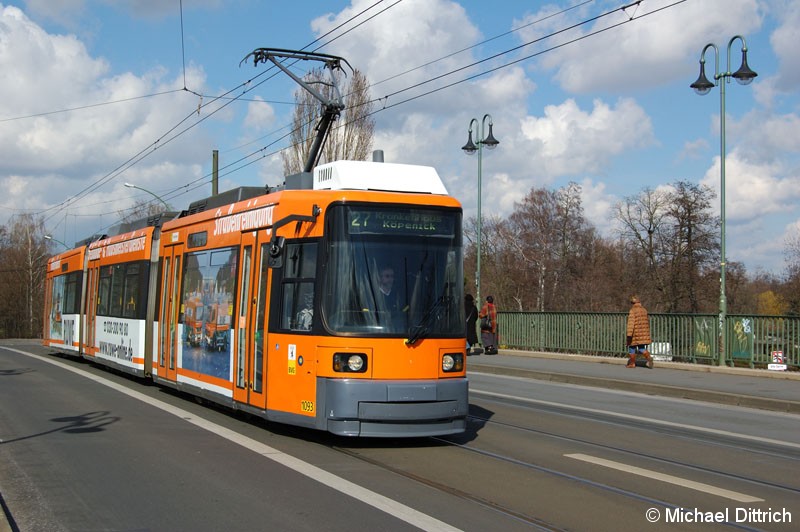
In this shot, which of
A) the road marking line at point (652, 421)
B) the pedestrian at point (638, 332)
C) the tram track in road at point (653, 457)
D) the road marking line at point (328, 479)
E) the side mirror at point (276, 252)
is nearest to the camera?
the road marking line at point (328, 479)

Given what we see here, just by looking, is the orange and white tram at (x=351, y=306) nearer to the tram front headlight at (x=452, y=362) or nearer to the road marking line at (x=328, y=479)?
the tram front headlight at (x=452, y=362)

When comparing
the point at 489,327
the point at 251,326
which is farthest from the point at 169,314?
the point at 489,327

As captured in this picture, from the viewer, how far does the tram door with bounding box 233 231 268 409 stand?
10422 mm

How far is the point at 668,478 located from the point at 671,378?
36.8 ft

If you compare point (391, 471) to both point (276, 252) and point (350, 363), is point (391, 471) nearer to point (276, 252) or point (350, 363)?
point (350, 363)

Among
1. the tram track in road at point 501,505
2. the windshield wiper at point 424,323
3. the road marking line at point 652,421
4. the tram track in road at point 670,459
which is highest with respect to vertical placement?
the windshield wiper at point 424,323

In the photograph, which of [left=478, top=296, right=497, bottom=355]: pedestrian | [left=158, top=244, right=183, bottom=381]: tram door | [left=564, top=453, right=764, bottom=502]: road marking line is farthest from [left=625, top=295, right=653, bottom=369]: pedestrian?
[left=564, top=453, right=764, bottom=502]: road marking line

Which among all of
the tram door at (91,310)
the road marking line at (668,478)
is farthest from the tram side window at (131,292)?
the road marking line at (668,478)

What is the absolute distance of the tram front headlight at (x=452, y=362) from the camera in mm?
9562

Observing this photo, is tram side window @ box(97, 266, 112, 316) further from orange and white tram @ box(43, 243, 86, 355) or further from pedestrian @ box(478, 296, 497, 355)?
pedestrian @ box(478, 296, 497, 355)

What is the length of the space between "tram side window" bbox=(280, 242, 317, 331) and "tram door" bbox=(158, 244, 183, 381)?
4.75 m

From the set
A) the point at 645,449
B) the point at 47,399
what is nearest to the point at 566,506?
the point at 645,449

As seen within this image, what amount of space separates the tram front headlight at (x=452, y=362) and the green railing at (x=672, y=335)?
12.9m

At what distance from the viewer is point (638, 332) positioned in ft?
70.2
